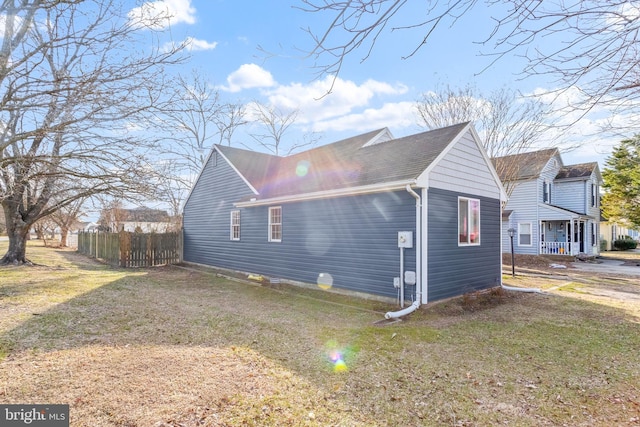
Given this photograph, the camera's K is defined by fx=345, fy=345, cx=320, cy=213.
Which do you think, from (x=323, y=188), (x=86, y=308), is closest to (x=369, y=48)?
(x=323, y=188)

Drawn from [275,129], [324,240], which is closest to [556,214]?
→ [324,240]

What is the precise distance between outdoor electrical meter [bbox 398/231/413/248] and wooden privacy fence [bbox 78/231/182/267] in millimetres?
12717

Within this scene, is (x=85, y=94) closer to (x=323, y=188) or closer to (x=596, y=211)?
(x=323, y=188)

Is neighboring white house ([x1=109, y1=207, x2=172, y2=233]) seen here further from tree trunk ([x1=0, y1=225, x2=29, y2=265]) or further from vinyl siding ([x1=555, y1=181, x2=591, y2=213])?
vinyl siding ([x1=555, y1=181, x2=591, y2=213])

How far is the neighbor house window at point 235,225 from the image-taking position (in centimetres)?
1373

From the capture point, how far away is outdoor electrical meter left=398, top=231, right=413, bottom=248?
7.83 m

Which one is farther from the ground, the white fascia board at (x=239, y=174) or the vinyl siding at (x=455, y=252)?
the white fascia board at (x=239, y=174)

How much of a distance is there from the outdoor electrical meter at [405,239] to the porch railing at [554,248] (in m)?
19.0

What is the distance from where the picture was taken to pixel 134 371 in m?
4.19

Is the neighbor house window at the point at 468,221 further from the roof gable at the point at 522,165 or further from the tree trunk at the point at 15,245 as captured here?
the tree trunk at the point at 15,245

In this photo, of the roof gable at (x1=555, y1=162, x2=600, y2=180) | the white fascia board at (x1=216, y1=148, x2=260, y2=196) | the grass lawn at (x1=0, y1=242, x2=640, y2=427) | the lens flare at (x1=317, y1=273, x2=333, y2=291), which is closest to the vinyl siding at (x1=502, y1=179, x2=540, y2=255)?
the roof gable at (x1=555, y1=162, x2=600, y2=180)

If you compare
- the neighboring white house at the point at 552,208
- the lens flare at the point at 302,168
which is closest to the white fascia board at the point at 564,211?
the neighboring white house at the point at 552,208

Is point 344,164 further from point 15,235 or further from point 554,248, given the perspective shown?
point 554,248

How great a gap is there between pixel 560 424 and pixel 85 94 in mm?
7297
